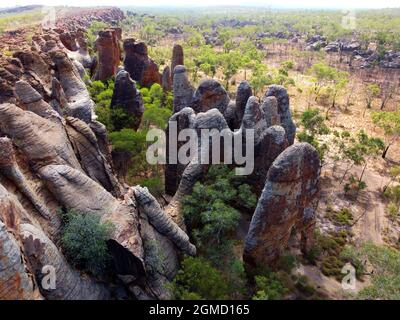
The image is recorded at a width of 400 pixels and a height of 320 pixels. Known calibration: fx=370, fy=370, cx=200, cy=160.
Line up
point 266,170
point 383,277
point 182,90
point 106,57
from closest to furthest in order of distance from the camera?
point 383,277 < point 266,170 < point 182,90 < point 106,57

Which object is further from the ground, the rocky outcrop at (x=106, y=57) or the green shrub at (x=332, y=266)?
the rocky outcrop at (x=106, y=57)

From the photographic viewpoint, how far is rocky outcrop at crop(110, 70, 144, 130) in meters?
30.5

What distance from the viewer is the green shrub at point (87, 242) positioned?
13.9m

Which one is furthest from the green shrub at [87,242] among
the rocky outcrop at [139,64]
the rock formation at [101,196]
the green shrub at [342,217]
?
the rocky outcrop at [139,64]

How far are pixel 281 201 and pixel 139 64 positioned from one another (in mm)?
32996

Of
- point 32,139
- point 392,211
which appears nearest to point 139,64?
point 32,139

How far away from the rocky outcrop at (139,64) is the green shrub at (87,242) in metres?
32.9

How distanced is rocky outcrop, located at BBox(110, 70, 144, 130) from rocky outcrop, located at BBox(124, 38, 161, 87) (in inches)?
566

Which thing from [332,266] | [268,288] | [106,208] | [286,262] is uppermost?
[106,208]

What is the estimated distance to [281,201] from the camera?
55.3 ft

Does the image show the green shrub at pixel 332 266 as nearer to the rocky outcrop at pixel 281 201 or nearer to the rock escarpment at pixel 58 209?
the rocky outcrop at pixel 281 201

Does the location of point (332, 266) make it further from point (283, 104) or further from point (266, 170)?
point (283, 104)

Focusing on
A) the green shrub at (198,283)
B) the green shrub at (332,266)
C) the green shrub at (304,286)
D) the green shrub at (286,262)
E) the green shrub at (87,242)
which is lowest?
the green shrub at (332,266)
